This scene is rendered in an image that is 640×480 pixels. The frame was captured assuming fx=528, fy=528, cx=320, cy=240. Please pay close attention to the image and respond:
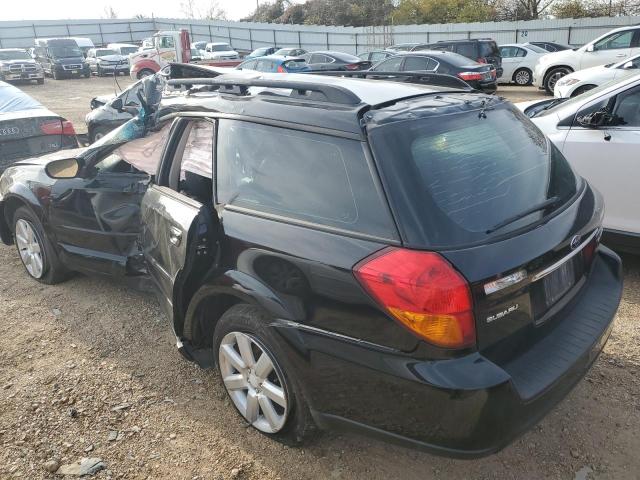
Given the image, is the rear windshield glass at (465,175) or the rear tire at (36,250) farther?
the rear tire at (36,250)

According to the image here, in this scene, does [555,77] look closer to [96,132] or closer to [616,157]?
[96,132]

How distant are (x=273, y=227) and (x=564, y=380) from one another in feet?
4.49

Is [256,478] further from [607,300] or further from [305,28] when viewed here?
[305,28]

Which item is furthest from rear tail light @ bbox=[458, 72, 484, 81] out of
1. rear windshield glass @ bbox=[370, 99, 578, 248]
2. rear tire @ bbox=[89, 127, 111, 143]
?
rear windshield glass @ bbox=[370, 99, 578, 248]

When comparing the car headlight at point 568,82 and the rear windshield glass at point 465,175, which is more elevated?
the rear windshield glass at point 465,175

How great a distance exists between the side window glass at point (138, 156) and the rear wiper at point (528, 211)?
221 cm

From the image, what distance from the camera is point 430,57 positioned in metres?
14.7

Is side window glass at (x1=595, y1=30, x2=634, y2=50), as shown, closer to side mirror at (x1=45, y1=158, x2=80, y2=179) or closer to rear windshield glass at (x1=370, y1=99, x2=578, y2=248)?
rear windshield glass at (x1=370, y1=99, x2=578, y2=248)

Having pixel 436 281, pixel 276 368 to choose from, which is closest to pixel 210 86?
pixel 276 368

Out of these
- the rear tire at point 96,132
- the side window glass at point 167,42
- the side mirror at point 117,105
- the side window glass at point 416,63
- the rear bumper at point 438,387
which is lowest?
the rear tire at point 96,132

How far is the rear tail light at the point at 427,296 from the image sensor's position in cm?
188

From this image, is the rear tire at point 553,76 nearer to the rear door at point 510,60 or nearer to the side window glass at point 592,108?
the rear door at point 510,60

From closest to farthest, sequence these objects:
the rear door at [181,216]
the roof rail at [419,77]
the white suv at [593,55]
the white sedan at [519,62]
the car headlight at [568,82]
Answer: the rear door at [181,216] < the roof rail at [419,77] < the car headlight at [568,82] < the white suv at [593,55] < the white sedan at [519,62]

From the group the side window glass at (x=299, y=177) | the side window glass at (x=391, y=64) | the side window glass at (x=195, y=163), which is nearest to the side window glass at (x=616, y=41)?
the side window glass at (x=391, y=64)
